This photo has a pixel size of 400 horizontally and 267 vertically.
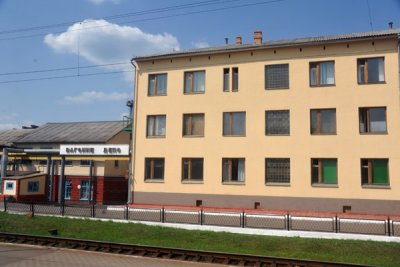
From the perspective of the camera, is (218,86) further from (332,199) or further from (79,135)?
(79,135)

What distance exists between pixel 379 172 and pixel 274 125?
22.1ft

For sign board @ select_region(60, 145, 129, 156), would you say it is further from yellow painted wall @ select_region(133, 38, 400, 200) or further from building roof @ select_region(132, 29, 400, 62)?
building roof @ select_region(132, 29, 400, 62)

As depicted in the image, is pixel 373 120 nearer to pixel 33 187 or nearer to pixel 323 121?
pixel 323 121

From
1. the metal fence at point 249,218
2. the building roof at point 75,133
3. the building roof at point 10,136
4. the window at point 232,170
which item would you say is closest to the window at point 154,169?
the metal fence at point 249,218

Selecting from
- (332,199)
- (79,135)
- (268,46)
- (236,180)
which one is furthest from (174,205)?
(79,135)

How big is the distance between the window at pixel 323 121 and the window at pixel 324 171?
184 cm

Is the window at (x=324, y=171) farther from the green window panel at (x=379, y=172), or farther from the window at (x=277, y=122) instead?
the window at (x=277, y=122)

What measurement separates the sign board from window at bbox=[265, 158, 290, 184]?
10192mm

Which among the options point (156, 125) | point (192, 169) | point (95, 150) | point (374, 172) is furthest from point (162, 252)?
point (95, 150)

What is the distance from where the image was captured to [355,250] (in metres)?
14.8

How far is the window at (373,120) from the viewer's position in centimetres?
2264

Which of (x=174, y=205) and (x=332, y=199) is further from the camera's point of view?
(x=174, y=205)

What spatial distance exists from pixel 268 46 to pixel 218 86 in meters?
4.24

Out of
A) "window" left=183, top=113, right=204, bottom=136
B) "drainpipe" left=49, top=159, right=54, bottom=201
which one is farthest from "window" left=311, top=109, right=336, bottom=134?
"drainpipe" left=49, top=159, right=54, bottom=201
